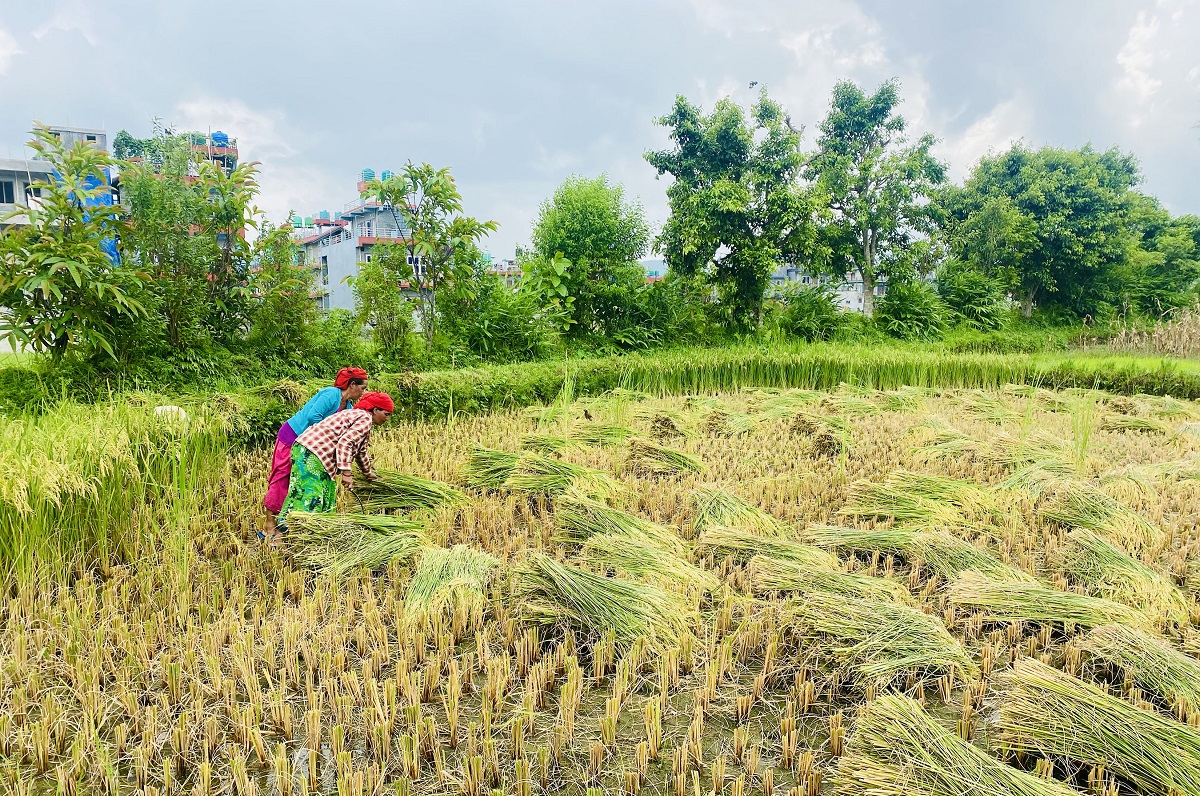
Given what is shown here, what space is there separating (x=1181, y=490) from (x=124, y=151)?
33.5 metres

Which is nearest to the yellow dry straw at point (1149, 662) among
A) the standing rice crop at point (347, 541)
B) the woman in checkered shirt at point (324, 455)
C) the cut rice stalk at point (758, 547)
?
the cut rice stalk at point (758, 547)

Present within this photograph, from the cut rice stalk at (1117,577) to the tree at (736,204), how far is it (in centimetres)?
926

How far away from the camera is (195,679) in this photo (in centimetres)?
188

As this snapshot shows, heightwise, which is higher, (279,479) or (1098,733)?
(279,479)

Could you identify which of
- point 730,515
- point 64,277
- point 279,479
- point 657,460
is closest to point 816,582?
point 730,515

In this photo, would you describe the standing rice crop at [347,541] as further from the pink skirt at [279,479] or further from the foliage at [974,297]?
the foliage at [974,297]

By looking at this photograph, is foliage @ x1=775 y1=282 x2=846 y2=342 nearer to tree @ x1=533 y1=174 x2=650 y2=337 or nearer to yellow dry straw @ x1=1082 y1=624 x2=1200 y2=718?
tree @ x1=533 y1=174 x2=650 y2=337

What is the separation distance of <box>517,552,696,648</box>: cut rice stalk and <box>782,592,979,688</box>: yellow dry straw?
42 centimetres

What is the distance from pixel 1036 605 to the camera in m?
2.25

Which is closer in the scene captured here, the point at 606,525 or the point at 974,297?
the point at 606,525

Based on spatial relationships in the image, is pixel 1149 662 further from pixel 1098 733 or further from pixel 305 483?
pixel 305 483

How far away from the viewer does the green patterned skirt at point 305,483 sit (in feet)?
9.59

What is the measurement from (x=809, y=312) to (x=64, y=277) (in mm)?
11859

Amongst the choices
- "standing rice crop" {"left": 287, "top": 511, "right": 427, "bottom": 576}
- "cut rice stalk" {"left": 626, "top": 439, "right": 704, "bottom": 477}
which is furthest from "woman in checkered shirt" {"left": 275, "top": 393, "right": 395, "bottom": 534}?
"cut rice stalk" {"left": 626, "top": 439, "right": 704, "bottom": 477}
